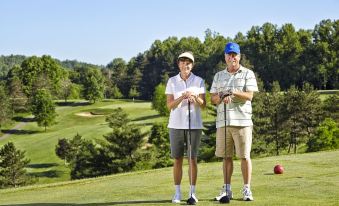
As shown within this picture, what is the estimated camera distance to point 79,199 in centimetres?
1010

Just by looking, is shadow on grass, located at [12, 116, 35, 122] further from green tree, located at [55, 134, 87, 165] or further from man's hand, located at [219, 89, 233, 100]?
man's hand, located at [219, 89, 233, 100]

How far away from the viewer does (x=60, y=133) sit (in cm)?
7269

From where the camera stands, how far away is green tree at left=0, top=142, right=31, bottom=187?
45472 millimetres

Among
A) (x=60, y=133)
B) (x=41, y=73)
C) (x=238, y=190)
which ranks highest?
(x=41, y=73)

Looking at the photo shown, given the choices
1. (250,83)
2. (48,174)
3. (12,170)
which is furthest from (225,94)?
(48,174)

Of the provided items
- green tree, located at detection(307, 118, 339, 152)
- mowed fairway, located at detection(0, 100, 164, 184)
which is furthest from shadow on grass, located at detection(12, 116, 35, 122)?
green tree, located at detection(307, 118, 339, 152)

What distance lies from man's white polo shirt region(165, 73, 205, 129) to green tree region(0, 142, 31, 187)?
127 ft

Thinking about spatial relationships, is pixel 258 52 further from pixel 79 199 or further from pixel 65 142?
pixel 79 199

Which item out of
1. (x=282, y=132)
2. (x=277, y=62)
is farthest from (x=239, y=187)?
(x=277, y=62)

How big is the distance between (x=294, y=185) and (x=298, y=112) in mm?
48337

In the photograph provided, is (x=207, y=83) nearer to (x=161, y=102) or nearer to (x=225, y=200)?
(x=161, y=102)

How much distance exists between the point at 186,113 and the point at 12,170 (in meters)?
41.6

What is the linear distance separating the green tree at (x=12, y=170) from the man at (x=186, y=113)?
3863 cm

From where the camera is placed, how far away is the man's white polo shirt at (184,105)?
838 centimetres
